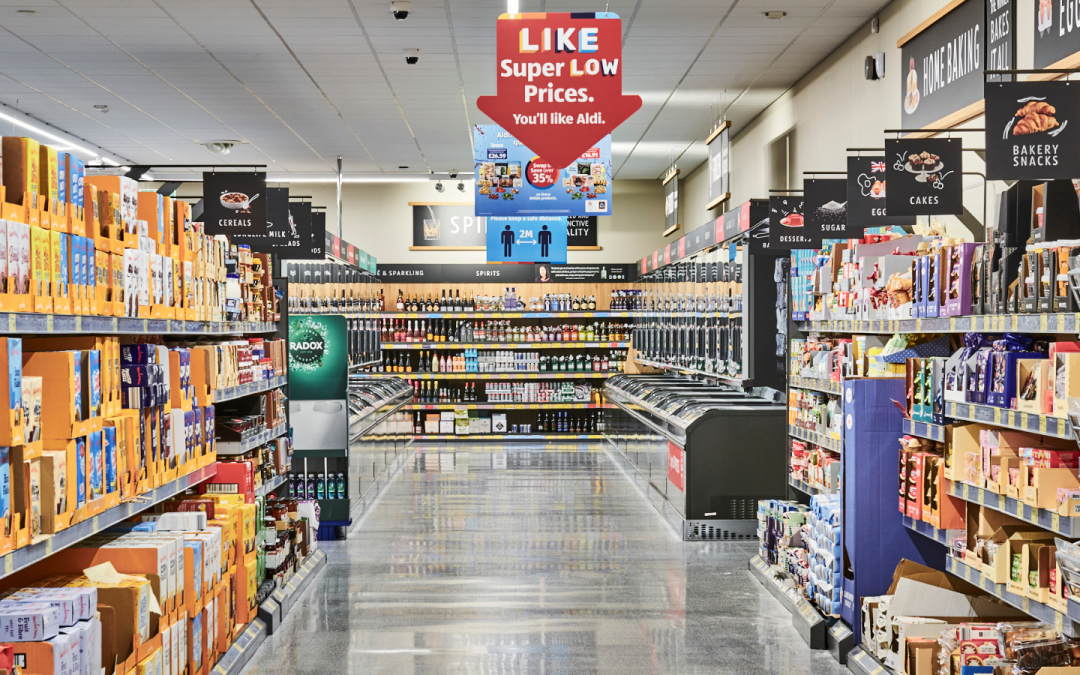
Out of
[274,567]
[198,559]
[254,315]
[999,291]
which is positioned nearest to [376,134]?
[254,315]

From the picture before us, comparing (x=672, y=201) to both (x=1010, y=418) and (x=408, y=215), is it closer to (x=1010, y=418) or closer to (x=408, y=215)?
(x=408, y=215)

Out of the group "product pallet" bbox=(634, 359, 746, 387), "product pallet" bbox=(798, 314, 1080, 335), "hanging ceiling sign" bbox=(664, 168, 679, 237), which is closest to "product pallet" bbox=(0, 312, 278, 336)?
"product pallet" bbox=(798, 314, 1080, 335)

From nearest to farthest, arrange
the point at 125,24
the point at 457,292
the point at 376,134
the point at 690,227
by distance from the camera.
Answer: the point at 125,24
the point at 376,134
the point at 690,227
the point at 457,292

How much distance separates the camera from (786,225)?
21.7ft

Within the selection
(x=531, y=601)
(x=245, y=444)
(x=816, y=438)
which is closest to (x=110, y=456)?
(x=245, y=444)

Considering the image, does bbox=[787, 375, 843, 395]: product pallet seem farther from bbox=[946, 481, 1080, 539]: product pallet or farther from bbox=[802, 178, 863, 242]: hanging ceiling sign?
bbox=[946, 481, 1080, 539]: product pallet

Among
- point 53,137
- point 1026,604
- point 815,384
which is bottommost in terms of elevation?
point 1026,604

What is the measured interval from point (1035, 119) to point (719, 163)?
4870mm

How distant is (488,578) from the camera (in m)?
5.73

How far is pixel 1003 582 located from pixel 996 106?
1.77 m

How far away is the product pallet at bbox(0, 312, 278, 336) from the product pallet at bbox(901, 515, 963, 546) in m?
3.15

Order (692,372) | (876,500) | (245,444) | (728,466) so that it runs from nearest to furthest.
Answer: (876,500), (245,444), (728,466), (692,372)

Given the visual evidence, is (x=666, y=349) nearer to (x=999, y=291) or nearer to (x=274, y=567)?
(x=274, y=567)

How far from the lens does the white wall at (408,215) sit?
14.2 m
